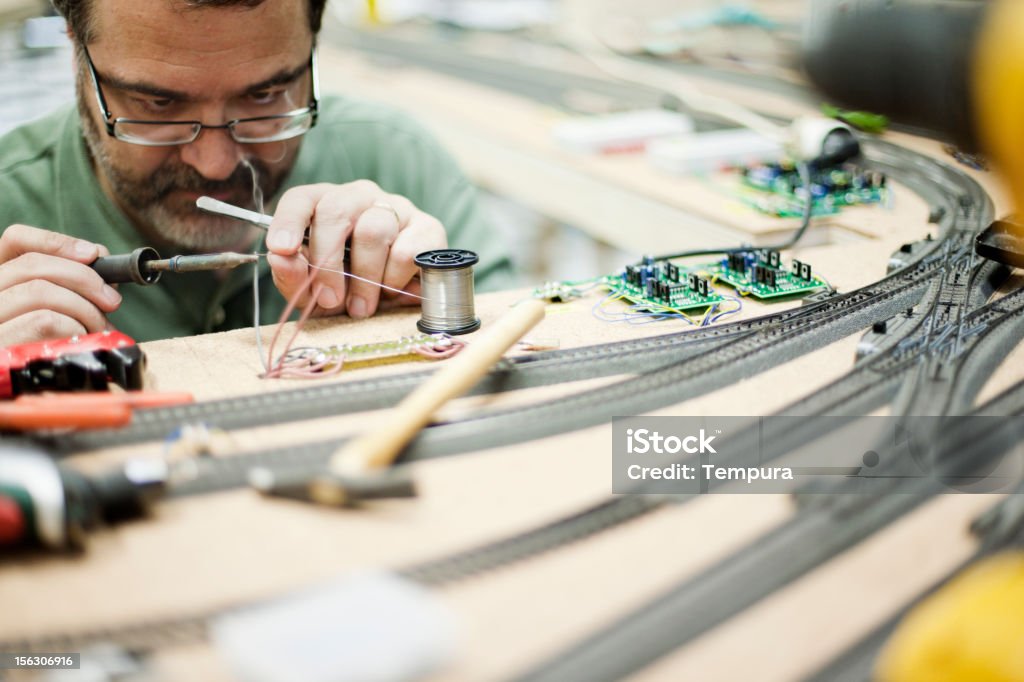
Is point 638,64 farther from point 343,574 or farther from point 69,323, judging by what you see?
point 343,574

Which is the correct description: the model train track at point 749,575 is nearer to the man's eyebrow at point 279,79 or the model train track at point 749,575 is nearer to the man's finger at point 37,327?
the man's finger at point 37,327

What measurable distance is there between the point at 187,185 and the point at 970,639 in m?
1.45

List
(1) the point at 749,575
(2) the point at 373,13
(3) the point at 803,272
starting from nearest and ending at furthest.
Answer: (1) the point at 749,575 → (3) the point at 803,272 → (2) the point at 373,13

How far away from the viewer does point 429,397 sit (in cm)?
92

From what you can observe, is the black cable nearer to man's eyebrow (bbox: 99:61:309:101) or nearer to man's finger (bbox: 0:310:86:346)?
man's eyebrow (bbox: 99:61:309:101)

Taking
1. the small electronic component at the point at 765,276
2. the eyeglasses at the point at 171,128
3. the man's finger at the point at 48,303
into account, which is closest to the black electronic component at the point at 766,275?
the small electronic component at the point at 765,276

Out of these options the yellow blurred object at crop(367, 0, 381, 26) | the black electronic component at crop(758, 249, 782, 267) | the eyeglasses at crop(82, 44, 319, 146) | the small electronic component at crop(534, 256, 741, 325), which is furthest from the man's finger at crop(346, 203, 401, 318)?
the yellow blurred object at crop(367, 0, 381, 26)

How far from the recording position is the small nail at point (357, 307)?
133 cm

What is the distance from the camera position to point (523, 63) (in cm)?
408

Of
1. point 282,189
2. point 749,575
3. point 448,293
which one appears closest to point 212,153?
point 282,189

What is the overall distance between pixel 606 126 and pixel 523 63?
167 centimetres

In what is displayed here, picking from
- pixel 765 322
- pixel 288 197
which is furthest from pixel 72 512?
pixel 765 322

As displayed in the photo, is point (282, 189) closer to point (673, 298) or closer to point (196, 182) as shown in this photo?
point (196, 182)

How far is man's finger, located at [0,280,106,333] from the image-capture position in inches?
45.5
